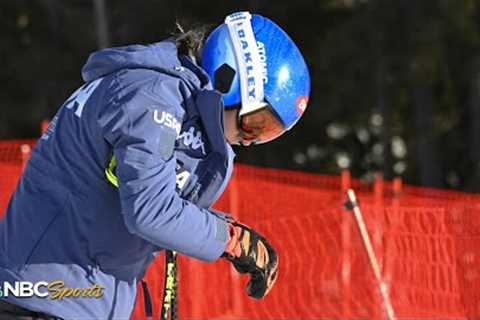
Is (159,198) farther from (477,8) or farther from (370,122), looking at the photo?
(370,122)

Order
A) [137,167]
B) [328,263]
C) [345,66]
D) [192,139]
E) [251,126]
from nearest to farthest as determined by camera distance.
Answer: [137,167] < [192,139] < [251,126] < [328,263] < [345,66]

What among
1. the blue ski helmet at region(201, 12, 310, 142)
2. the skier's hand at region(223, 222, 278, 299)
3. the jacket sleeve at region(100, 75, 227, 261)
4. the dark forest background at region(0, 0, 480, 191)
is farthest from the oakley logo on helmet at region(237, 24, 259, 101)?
the dark forest background at region(0, 0, 480, 191)

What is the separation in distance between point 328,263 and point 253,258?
445 centimetres

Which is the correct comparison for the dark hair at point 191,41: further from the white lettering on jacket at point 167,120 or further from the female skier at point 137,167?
the white lettering on jacket at point 167,120

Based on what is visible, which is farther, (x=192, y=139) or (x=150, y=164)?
(x=192, y=139)

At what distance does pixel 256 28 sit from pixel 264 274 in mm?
740

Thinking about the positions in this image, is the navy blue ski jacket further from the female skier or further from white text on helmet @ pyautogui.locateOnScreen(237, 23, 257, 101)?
white text on helmet @ pyautogui.locateOnScreen(237, 23, 257, 101)

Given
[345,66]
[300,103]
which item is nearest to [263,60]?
[300,103]

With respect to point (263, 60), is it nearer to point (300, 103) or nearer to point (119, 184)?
point (300, 103)

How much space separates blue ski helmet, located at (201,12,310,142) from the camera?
2.93 meters

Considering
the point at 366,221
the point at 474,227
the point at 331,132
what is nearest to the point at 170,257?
the point at 474,227

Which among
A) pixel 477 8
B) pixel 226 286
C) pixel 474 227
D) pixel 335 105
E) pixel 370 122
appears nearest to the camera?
pixel 474 227

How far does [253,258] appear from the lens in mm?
3059

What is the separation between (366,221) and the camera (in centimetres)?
693
